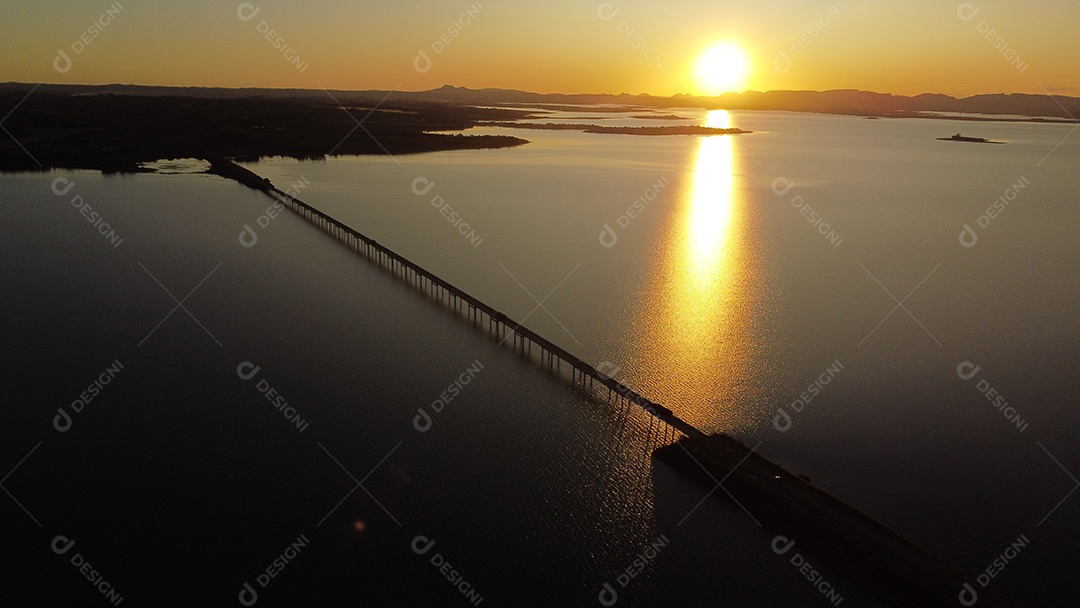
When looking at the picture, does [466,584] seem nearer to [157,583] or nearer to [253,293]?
[157,583]

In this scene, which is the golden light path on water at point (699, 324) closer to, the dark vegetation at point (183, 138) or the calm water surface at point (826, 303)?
the calm water surface at point (826, 303)

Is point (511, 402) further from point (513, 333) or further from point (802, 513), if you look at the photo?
point (802, 513)

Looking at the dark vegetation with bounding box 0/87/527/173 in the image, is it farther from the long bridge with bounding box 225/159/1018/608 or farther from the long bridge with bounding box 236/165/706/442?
the long bridge with bounding box 225/159/1018/608

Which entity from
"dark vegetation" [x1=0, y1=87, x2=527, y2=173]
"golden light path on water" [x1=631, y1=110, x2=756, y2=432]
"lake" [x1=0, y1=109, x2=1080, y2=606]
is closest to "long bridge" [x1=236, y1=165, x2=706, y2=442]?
"lake" [x1=0, y1=109, x2=1080, y2=606]

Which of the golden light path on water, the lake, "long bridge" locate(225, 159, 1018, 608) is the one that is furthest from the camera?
the golden light path on water

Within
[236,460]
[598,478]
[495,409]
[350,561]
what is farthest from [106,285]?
[598,478]

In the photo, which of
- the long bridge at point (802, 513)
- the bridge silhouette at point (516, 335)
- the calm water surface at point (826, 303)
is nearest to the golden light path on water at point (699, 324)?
the calm water surface at point (826, 303)
